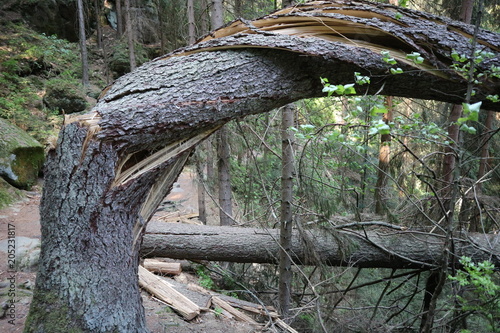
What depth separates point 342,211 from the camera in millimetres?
5656

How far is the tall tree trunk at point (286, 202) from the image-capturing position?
4.43m

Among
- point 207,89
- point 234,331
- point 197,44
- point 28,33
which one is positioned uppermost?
point 28,33

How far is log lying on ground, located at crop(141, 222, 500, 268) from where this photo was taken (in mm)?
4812

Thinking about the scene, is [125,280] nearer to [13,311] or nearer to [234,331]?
[13,311]

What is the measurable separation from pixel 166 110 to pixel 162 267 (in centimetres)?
404

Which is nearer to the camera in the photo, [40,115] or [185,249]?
[185,249]

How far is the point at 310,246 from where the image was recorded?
14.4 ft

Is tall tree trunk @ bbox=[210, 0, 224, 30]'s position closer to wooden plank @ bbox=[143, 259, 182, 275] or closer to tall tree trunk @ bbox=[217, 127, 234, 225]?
tall tree trunk @ bbox=[217, 127, 234, 225]

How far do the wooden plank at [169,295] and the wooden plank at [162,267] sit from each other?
1.66ft

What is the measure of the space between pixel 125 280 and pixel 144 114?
4.03 ft

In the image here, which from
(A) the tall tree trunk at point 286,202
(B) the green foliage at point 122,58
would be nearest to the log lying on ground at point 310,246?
(A) the tall tree trunk at point 286,202

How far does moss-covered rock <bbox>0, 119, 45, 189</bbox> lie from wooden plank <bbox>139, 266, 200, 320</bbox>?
4.75 m

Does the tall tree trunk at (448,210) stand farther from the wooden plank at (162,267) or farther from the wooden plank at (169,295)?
the wooden plank at (162,267)

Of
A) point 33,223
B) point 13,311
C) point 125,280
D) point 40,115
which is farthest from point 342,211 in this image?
point 40,115
